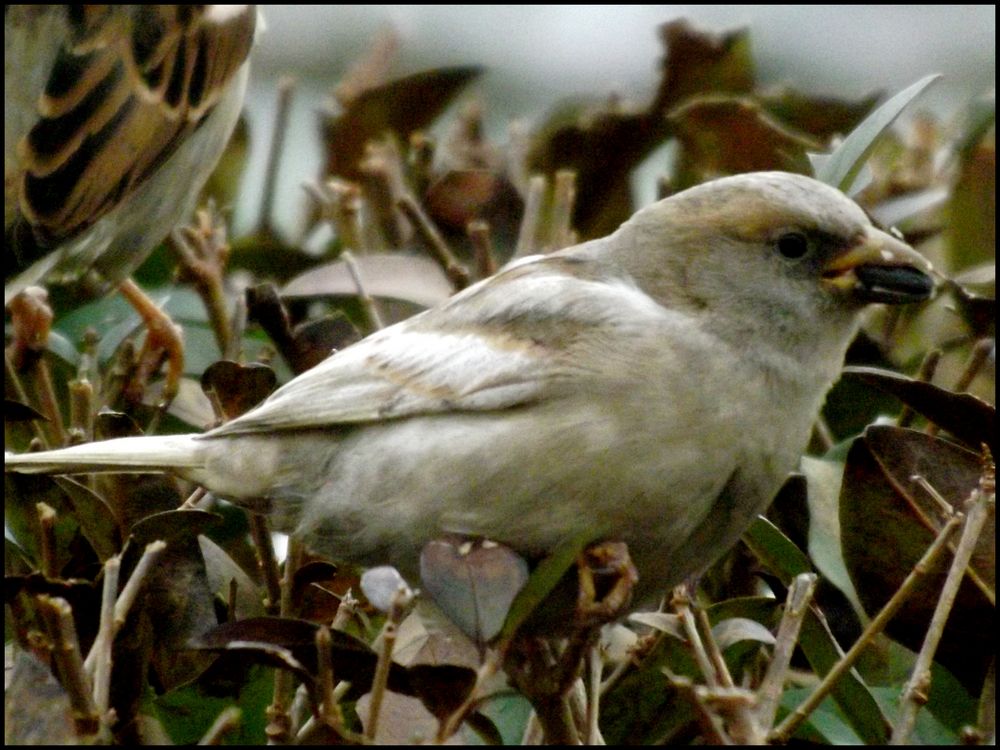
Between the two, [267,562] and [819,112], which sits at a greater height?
[819,112]

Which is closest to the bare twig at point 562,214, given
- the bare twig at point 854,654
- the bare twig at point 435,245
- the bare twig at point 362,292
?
the bare twig at point 435,245

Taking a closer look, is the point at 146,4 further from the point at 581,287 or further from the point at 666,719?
the point at 666,719

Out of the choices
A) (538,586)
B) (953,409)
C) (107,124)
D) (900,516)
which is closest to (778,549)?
(900,516)

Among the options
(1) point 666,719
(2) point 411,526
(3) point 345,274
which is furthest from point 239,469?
(1) point 666,719

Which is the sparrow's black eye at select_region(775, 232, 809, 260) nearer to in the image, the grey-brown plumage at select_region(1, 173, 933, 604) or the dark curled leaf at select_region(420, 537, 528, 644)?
the grey-brown plumage at select_region(1, 173, 933, 604)

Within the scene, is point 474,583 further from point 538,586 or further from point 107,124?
point 107,124

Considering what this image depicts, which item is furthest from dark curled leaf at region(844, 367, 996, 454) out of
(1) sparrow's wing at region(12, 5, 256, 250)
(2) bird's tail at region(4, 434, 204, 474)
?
(1) sparrow's wing at region(12, 5, 256, 250)

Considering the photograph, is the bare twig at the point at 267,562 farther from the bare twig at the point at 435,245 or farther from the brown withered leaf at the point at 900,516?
the brown withered leaf at the point at 900,516
